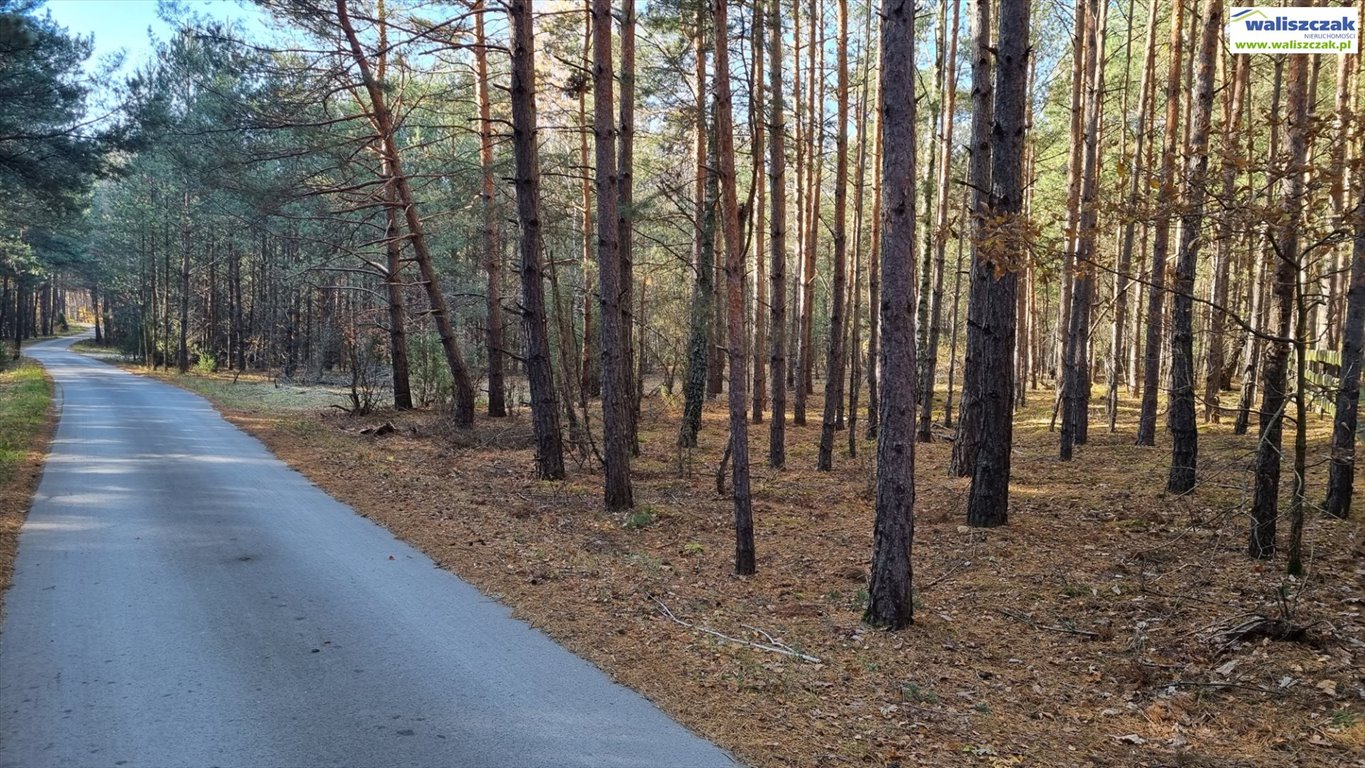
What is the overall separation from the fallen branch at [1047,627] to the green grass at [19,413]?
38.3 feet

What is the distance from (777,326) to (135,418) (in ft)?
47.1

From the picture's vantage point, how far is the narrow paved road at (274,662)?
3.85m

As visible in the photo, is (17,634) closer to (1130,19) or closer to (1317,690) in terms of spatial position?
(1317,690)

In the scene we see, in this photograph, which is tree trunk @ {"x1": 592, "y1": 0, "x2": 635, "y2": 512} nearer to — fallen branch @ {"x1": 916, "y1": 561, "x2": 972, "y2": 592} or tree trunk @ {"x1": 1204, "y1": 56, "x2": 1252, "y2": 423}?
fallen branch @ {"x1": 916, "y1": 561, "x2": 972, "y2": 592}

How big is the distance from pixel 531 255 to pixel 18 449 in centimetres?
867

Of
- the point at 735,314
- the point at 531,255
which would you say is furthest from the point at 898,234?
the point at 531,255

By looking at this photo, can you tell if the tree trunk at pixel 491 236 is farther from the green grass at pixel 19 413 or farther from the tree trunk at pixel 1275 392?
the tree trunk at pixel 1275 392

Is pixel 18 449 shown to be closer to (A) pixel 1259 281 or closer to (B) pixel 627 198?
(B) pixel 627 198

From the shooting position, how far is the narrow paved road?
385cm

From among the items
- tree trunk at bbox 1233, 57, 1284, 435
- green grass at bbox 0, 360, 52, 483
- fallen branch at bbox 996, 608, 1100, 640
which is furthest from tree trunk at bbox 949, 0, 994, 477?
green grass at bbox 0, 360, 52, 483

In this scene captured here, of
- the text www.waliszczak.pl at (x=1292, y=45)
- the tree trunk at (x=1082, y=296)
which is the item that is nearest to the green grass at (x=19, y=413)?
the tree trunk at (x=1082, y=296)

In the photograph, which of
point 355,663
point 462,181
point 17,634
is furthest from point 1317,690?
point 462,181

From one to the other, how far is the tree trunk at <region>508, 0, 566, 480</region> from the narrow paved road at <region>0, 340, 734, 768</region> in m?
3.39

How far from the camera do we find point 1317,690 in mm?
4586
